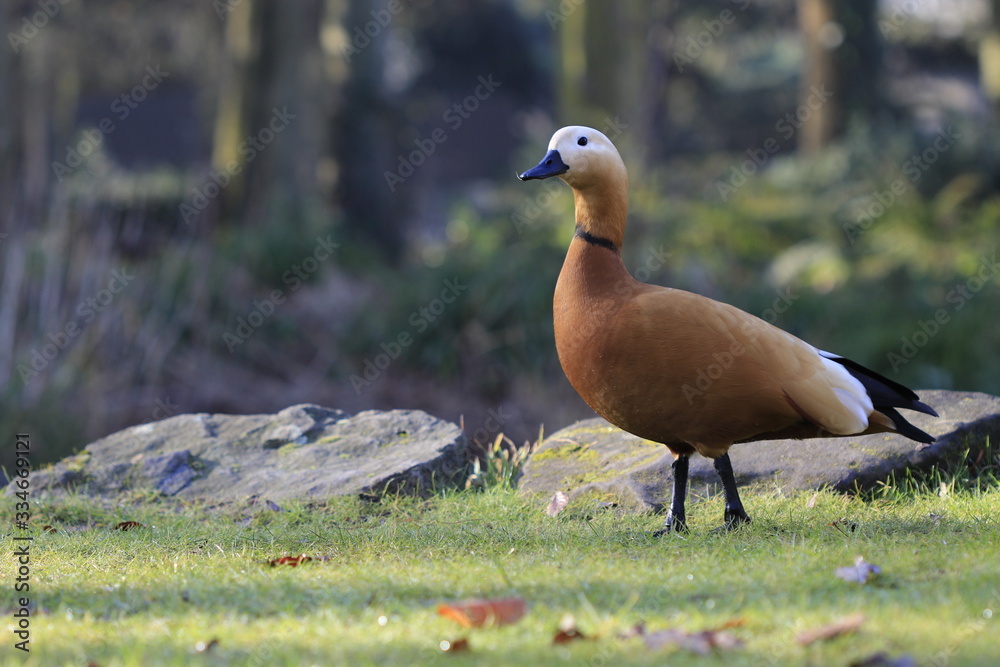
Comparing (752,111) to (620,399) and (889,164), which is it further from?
(620,399)

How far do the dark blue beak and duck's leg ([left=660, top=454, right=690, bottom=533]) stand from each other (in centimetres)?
128

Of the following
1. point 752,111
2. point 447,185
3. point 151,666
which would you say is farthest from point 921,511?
point 447,185

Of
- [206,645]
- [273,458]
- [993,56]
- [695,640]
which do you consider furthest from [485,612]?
[993,56]

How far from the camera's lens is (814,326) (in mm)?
9508

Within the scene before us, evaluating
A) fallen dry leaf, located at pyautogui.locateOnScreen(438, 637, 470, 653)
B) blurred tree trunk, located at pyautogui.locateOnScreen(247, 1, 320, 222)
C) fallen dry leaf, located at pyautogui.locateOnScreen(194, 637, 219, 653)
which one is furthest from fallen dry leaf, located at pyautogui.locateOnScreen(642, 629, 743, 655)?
blurred tree trunk, located at pyautogui.locateOnScreen(247, 1, 320, 222)

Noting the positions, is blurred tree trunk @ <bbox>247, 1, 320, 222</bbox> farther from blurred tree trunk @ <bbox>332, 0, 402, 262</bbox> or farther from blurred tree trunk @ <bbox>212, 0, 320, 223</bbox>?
blurred tree trunk @ <bbox>332, 0, 402, 262</bbox>

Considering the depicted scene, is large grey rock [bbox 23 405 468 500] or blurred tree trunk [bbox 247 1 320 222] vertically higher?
blurred tree trunk [bbox 247 1 320 222]

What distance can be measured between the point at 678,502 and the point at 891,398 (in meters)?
0.95

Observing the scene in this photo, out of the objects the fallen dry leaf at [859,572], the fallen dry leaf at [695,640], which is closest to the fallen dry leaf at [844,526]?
the fallen dry leaf at [859,572]

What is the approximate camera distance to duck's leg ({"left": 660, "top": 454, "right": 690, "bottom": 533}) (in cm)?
414

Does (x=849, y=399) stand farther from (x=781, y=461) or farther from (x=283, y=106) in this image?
(x=283, y=106)

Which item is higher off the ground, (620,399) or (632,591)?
(620,399)

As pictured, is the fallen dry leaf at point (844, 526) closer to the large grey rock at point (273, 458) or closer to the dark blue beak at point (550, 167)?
the dark blue beak at point (550, 167)

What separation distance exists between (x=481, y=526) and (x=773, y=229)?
10.2 meters
